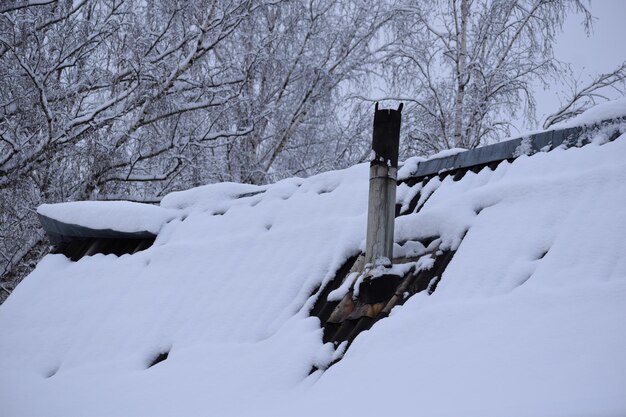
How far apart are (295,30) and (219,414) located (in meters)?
8.81

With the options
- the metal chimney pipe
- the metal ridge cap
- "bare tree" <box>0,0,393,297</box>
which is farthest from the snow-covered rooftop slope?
"bare tree" <box>0,0,393,297</box>

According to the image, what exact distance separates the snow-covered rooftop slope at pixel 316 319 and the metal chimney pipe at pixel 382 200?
233 mm

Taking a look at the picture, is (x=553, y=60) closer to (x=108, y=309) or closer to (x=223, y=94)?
(x=223, y=94)

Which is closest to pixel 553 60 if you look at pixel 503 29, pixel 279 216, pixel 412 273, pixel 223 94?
pixel 503 29

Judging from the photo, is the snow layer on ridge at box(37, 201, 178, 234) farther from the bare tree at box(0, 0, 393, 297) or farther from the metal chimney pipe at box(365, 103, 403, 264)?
the bare tree at box(0, 0, 393, 297)

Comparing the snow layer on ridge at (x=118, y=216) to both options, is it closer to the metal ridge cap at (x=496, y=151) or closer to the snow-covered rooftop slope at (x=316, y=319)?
the snow-covered rooftop slope at (x=316, y=319)

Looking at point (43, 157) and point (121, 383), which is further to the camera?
point (43, 157)

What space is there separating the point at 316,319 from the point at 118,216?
6.69ft

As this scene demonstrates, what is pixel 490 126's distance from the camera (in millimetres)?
11258

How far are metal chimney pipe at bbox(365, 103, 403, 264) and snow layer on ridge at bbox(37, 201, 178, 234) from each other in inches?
74.2

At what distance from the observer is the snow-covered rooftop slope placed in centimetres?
241

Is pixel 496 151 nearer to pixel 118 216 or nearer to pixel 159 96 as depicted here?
pixel 118 216

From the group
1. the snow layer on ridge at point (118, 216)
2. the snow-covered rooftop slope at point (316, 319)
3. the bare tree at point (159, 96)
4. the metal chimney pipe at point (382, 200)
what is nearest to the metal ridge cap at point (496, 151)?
the snow-covered rooftop slope at point (316, 319)

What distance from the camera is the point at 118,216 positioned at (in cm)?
507
